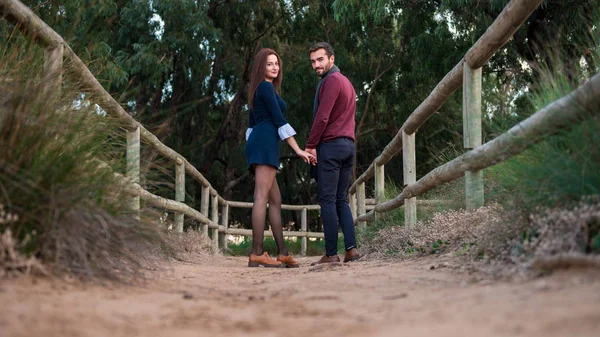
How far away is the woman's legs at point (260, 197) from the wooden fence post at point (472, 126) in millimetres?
1926

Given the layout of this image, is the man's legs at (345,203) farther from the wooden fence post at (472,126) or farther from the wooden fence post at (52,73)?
the wooden fence post at (52,73)

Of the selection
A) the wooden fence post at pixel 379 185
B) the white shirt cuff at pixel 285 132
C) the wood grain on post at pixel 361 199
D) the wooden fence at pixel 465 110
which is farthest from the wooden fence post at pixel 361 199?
the white shirt cuff at pixel 285 132

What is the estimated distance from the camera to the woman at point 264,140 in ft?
17.8

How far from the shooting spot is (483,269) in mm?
2711

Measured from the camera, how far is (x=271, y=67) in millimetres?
5590

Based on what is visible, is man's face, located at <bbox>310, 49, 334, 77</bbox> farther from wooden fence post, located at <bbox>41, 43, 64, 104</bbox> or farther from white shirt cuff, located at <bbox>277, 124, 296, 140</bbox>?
wooden fence post, located at <bbox>41, 43, 64, 104</bbox>

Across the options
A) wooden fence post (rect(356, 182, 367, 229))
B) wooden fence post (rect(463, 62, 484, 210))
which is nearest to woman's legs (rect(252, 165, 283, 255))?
wooden fence post (rect(463, 62, 484, 210))

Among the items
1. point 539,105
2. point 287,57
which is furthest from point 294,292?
point 287,57

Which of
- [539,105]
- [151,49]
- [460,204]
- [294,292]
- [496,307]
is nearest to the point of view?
[496,307]

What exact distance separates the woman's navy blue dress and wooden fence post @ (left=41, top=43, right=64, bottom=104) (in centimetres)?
222

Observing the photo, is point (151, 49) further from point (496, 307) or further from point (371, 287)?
point (496, 307)

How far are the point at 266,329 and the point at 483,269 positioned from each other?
46.1 inches

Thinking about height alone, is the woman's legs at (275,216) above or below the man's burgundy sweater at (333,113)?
below

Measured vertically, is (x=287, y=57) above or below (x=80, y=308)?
above
